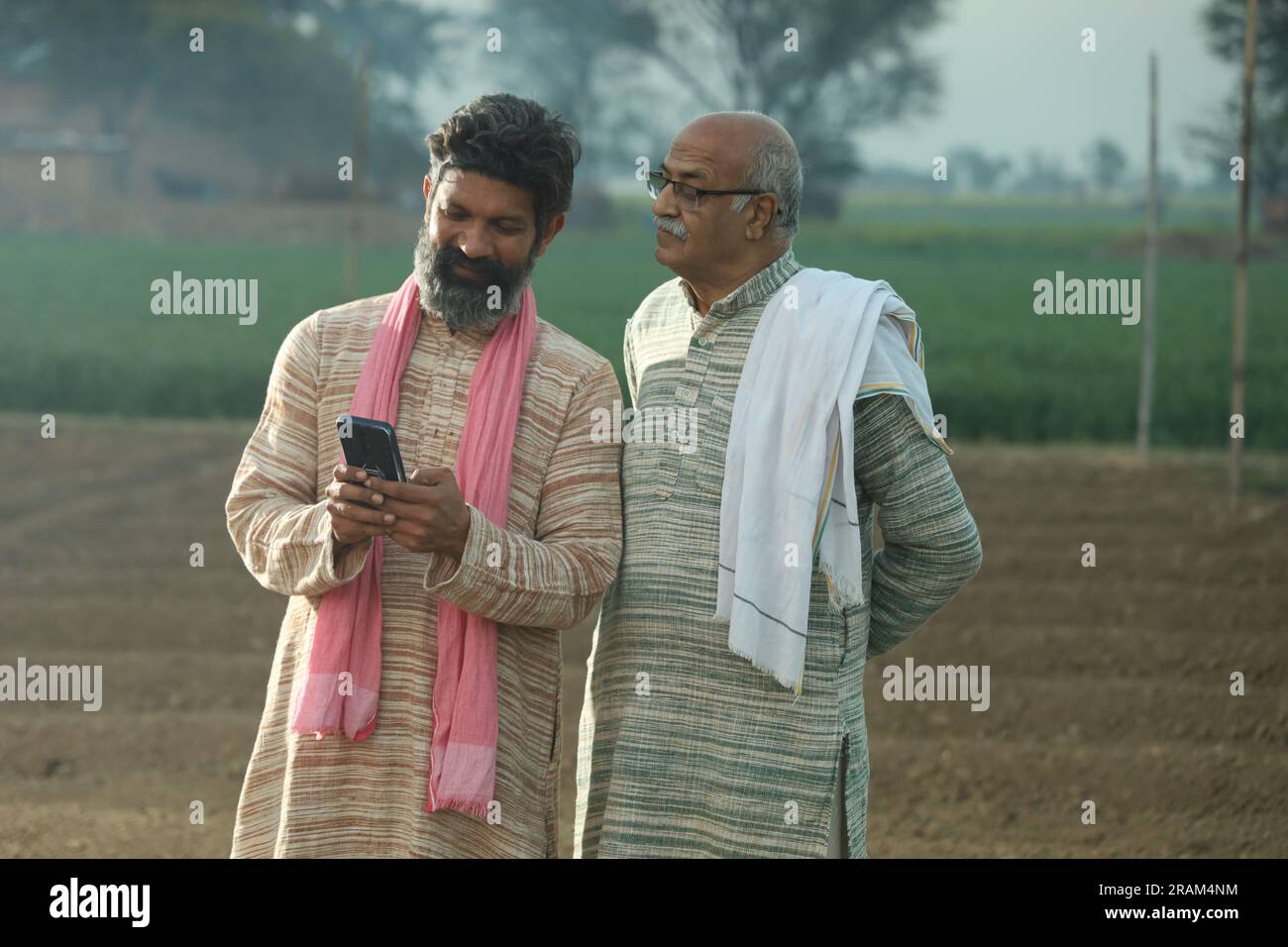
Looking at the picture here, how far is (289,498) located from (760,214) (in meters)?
1.02

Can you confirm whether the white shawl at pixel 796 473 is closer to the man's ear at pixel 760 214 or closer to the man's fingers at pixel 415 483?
the man's ear at pixel 760 214

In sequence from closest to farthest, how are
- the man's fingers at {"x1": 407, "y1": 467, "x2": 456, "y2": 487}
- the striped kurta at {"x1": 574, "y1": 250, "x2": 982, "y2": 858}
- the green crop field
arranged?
the man's fingers at {"x1": 407, "y1": 467, "x2": 456, "y2": 487} < the striped kurta at {"x1": 574, "y1": 250, "x2": 982, "y2": 858} < the green crop field

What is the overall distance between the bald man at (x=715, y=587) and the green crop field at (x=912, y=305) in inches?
24.7

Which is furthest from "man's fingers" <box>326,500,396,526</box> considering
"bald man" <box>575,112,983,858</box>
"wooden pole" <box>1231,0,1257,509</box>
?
"wooden pole" <box>1231,0,1257,509</box>

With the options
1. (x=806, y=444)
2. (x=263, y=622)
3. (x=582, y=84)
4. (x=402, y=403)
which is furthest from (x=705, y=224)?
(x=582, y=84)

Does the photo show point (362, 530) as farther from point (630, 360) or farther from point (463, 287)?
point (630, 360)

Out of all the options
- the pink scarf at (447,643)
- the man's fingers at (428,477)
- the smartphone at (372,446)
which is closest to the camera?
the smartphone at (372,446)

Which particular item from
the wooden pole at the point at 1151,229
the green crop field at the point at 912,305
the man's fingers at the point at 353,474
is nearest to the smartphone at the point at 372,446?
the man's fingers at the point at 353,474

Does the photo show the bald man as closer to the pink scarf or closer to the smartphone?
the pink scarf

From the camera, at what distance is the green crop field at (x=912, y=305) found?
1406cm

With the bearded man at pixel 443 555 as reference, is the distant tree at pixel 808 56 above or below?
above

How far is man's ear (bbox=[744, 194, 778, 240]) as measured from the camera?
289 centimetres

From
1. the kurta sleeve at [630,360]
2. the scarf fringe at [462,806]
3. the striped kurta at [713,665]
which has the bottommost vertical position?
the scarf fringe at [462,806]
